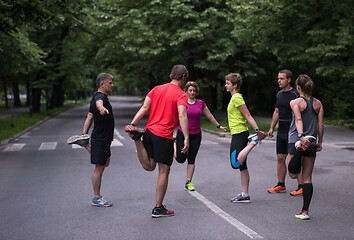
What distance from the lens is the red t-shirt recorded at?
5.65m

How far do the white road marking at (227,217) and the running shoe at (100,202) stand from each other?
1.35m

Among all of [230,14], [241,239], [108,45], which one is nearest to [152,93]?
[241,239]

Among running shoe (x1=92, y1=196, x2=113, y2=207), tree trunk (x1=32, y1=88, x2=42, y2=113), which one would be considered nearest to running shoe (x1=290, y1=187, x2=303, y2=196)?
running shoe (x1=92, y1=196, x2=113, y2=207)

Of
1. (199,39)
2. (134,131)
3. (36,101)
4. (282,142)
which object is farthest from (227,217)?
(36,101)

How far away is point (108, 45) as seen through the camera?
82.1ft

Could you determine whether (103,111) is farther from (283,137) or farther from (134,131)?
(283,137)

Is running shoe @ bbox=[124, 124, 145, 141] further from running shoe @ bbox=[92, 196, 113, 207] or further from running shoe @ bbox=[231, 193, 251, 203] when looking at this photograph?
running shoe @ bbox=[231, 193, 251, 203]

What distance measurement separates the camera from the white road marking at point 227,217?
4989 millimetres

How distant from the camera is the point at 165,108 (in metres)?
5.66

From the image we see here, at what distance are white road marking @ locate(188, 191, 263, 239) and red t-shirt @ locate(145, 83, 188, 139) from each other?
3.99ft

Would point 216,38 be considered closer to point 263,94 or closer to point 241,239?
point 263,94

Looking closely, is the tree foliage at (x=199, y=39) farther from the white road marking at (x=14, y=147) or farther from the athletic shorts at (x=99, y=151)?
the athletic shorts at (x=99, y=151)

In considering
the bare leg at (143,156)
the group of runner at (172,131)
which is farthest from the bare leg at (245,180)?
the bare leg at (143,156)

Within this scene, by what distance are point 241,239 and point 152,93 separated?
2104mm
